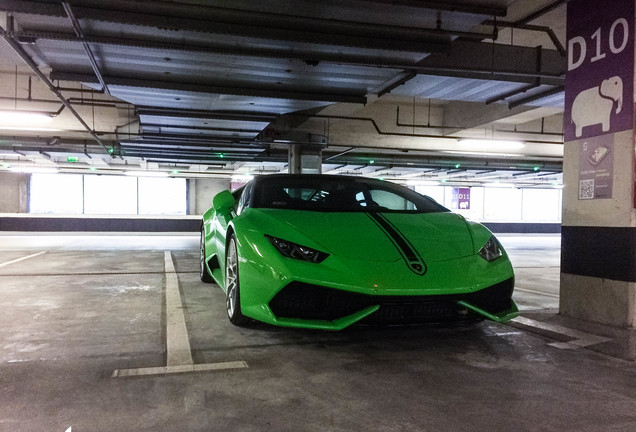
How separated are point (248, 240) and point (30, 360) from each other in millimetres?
1526

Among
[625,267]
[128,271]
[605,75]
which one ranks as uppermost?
[605,75]

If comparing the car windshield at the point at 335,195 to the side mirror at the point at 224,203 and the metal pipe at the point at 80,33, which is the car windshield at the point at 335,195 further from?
the metal pipe at the point at 80,33

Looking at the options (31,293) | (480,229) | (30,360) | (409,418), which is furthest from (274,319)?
(31,293)

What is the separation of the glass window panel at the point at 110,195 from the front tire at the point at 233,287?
23.1 m

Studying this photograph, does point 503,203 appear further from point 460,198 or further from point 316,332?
point 316,332

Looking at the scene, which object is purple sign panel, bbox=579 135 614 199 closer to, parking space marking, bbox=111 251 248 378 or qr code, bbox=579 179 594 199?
qr code, bbox=579 179 594 199

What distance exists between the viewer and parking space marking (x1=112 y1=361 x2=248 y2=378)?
2.58 metres

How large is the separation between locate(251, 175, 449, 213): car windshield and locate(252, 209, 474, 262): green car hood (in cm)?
28

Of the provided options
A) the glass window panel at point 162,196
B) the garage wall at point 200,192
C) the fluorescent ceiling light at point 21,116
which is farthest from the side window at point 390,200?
the glass window panel at point 162,196

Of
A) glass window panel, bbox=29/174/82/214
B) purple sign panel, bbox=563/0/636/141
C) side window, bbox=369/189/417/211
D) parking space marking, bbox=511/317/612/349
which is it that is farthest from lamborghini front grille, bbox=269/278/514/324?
glass window panel, bbox=29/174/82/214

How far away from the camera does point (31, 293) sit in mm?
5141

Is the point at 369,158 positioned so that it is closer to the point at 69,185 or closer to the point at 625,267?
the point at 625,267

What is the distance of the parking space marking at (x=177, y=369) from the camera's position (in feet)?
8.46

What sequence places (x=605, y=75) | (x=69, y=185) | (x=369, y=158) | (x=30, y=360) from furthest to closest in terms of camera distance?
(x=69, y=185) < (x=369, y=158) < (x=605, y=75) < (x=30, y=360)
